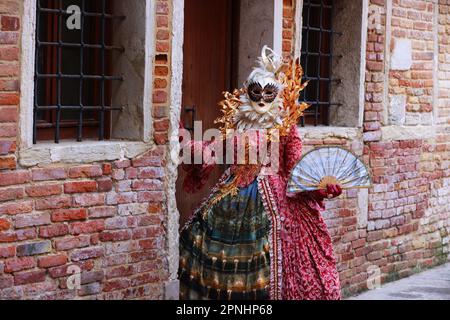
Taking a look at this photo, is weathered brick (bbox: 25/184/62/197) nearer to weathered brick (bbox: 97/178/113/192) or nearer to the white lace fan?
weathered brick (bbox: 97/178/113/192)

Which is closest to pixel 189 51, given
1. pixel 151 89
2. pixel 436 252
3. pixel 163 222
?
pixel 151 89

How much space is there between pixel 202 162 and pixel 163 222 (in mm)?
670

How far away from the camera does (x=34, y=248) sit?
218 inches

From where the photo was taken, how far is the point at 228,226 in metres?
5.75

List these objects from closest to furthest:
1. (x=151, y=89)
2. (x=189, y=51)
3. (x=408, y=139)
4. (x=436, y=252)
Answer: (x=151, y=89) → (x=189, y=51) → (x=408, y=139) → (x=436, y=252)

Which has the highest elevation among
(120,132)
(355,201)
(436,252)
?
(120,132)

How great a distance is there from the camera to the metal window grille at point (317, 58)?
7.77m

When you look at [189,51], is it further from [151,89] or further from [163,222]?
[163,222]

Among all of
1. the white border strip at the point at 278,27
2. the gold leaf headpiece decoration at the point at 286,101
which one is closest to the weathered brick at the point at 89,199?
the gold leaf headpiece decoration at the point at 286,101

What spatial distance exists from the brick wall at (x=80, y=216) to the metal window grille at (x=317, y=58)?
1.85m

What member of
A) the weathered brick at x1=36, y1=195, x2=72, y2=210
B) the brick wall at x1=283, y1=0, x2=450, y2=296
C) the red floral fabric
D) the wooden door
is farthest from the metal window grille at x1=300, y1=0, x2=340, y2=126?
the weathered brick at x1=36, y1=195, x2=72, y2=210

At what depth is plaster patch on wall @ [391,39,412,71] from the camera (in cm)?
840

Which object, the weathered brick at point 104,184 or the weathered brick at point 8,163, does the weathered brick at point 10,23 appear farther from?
the weathered brick at point 104,184

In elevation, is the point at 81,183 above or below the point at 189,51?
below
